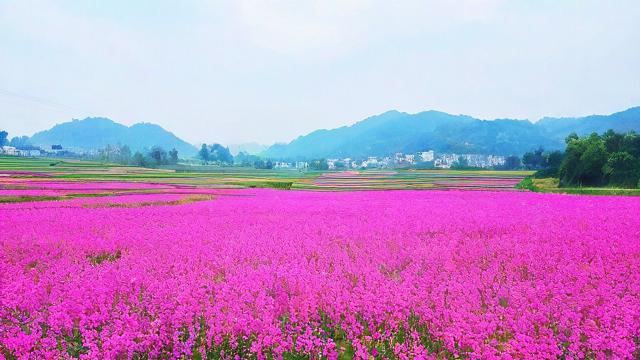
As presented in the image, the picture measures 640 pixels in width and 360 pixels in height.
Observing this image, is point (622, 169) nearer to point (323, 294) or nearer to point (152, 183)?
point (323, 294)

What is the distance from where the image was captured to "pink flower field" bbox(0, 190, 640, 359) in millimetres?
5445

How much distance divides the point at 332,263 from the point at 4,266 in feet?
24.3

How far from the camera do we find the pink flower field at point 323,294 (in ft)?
17.9

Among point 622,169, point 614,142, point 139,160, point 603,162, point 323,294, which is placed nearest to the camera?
point 323,294

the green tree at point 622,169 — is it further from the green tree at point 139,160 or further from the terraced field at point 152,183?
the green tree at point 139,160

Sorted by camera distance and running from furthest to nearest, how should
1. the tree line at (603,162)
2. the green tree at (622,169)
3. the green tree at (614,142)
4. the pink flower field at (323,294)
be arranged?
the green tree at (614,142)
the tree line at (603,162)
the green tree at (622,169)
the pink flower field at (323,294)

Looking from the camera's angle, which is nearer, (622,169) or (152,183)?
(622,169)

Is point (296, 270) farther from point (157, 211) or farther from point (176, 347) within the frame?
point (157, 211)

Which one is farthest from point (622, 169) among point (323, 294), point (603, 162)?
point (323, 294)

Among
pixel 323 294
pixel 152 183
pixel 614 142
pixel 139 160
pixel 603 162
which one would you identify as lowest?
pixel 152 183

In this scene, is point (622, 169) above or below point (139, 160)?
below

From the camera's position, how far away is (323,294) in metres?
6.93

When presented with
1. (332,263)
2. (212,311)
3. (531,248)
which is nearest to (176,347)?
(212,311)

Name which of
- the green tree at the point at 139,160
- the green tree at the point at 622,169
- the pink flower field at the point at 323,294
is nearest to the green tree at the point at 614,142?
the green tree at the point at 622,169
